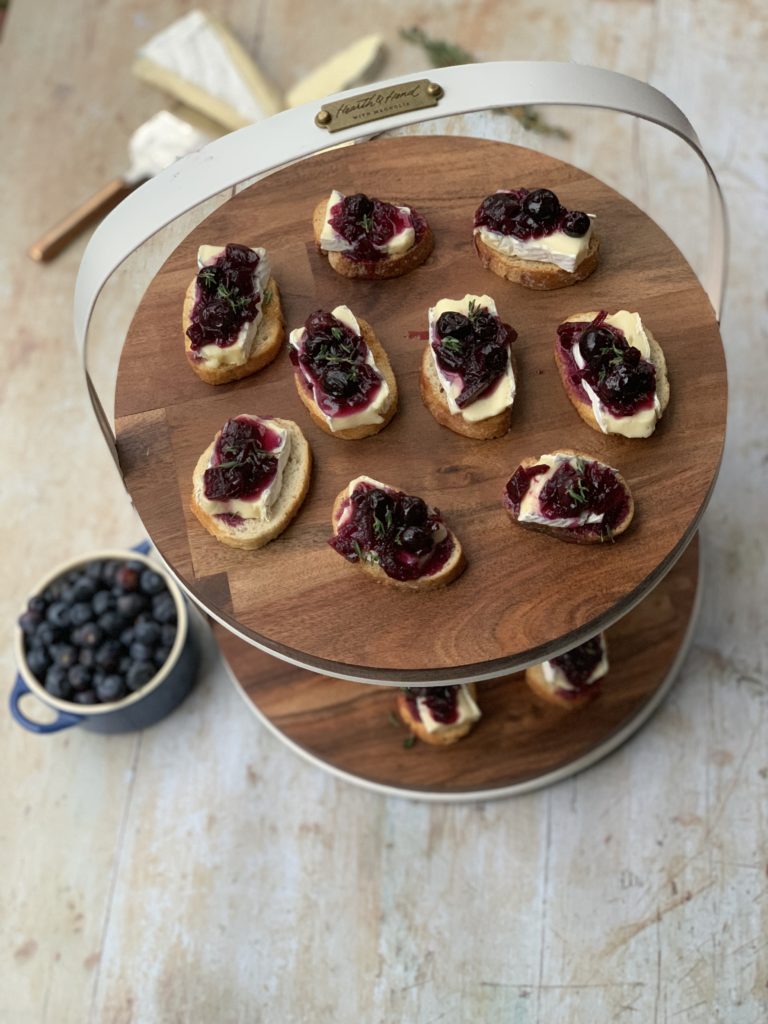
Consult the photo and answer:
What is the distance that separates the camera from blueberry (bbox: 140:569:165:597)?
2.72 metres

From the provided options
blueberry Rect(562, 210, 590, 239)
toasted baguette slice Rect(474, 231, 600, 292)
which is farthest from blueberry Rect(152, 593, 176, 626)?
blueberry Rect(562, 210, 590, 239)

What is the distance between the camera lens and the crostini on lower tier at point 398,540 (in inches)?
71.1

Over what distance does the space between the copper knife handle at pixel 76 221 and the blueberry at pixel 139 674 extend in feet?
5.05

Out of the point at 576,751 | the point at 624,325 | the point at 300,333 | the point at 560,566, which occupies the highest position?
the point at 300,333

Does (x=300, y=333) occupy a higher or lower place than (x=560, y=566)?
higher

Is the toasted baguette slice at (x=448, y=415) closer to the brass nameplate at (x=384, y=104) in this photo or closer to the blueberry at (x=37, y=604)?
the brass nameplate at (x=384, y=104)

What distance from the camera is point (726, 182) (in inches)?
135

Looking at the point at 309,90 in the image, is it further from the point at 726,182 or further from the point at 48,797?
A: the point at 48,797

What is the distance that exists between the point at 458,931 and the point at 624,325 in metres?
1.52

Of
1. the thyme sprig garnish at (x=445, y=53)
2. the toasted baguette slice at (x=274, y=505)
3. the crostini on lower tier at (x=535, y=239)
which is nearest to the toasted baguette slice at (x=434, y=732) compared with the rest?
the toasted baguette slice at (x=274, y=505)

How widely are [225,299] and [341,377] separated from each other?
289 mm

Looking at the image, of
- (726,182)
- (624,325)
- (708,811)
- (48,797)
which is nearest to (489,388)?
(624,325)

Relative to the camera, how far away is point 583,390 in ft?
6.41

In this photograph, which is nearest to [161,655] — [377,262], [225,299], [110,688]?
[110,688]
